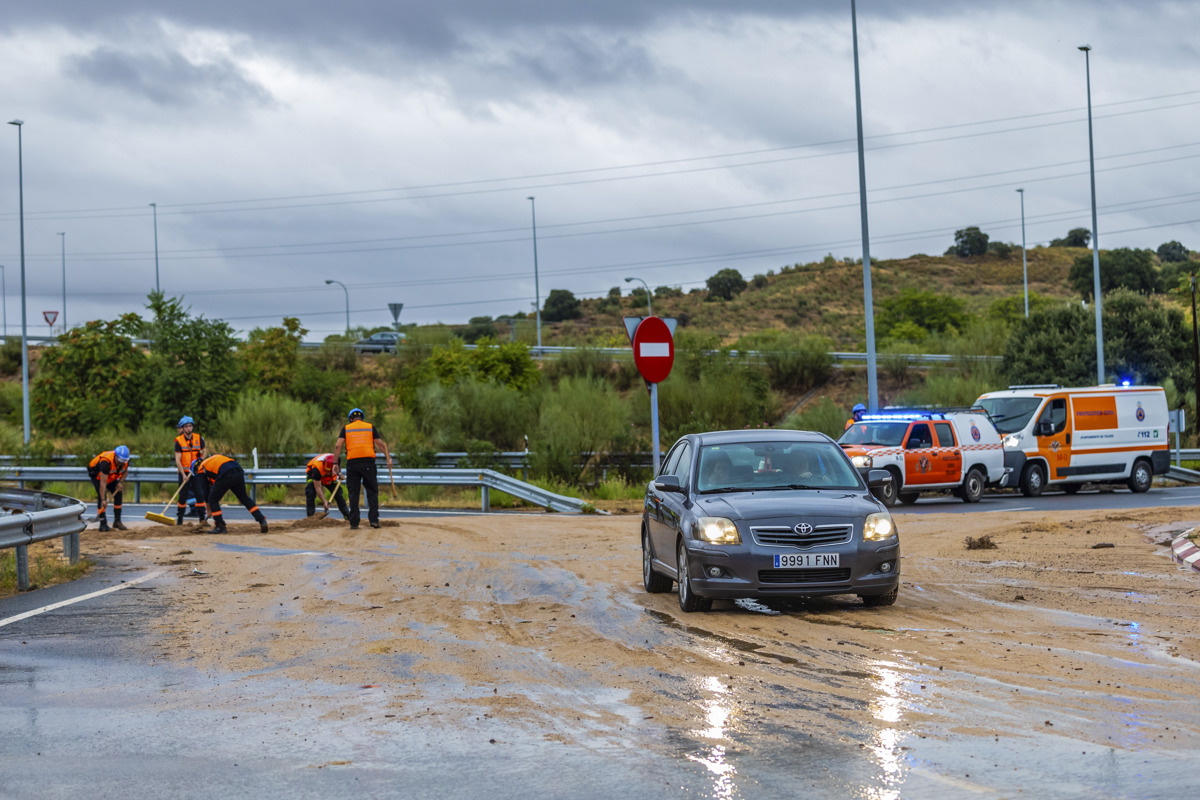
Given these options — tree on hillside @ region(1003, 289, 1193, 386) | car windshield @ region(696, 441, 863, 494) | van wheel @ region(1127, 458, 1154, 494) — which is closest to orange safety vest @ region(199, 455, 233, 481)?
car windshield @ region(696, 441, 863, 494)

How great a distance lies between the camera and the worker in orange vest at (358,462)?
1830 cm

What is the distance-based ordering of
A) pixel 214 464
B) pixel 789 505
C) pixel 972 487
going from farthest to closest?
pixel 972 487 → pixel 214 464 → pixel 789 505

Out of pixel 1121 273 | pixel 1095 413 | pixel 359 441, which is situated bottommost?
pixel 359 441

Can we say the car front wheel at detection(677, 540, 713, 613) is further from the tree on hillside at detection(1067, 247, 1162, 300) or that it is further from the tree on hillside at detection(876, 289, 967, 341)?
the tree on hillside at detection(1067, 247, 1162, 300)

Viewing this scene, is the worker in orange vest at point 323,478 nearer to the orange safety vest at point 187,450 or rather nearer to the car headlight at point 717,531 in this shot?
the orange safety vest at point 187,450

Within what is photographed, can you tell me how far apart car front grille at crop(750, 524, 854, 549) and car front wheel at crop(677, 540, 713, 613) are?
66cm

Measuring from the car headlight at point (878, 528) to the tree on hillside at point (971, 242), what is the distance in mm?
111123

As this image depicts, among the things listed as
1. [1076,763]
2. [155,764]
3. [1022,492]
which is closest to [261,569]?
[155,764]

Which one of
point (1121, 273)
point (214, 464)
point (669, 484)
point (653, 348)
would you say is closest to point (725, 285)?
point (1121, 273)

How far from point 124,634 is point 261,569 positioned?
4330 mm

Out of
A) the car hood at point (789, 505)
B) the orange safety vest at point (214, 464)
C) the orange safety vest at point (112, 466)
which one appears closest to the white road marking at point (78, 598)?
the orange safety vest at point (214, 464)

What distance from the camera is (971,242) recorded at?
11562 cm

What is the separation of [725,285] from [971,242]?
29.9 metres

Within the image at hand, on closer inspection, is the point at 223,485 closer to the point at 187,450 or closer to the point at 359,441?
the point at 359,441
